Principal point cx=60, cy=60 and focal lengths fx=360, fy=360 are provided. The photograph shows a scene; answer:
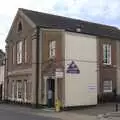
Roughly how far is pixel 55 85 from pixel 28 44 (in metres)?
6.65

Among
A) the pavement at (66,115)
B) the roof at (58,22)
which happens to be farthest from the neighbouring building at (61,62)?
the pavement at (66,115)

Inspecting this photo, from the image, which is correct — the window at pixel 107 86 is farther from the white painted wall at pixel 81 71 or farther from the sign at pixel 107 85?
the white painted wall at pixel 81 71

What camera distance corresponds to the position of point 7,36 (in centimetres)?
4347

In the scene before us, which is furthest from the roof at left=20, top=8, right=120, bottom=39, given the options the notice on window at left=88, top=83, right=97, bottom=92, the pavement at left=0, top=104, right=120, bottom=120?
the pavement at left=0, top=104, right=120, bottom=120

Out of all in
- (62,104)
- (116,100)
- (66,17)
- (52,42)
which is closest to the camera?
(62,104)

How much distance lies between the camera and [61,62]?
31109 mm

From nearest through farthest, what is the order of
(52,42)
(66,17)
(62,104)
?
(62,104) → (52,42) → (66,17)

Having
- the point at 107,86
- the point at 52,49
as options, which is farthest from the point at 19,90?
the point at 107,86

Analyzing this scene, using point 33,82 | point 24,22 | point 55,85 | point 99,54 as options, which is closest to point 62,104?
point 55,85

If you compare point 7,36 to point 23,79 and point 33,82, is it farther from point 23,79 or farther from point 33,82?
point 33,82

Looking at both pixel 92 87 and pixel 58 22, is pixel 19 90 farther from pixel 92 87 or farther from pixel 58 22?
pixel 92 87

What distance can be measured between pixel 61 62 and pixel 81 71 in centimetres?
206

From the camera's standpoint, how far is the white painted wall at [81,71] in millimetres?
30938

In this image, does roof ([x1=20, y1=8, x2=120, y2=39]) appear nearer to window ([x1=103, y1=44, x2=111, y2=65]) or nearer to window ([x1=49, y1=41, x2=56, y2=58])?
window ([x1=103, y1=44, x2=111, y2=65])
